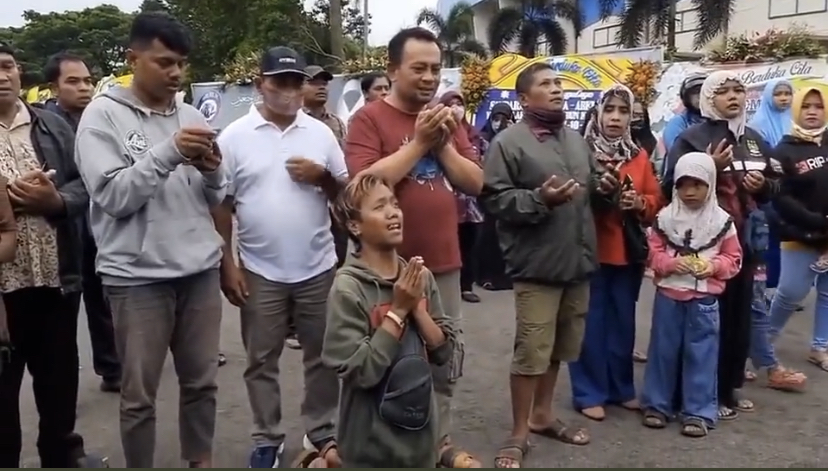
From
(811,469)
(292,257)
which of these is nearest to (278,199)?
(292,257)

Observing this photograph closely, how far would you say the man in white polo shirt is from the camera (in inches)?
145

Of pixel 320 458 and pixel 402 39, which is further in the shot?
pixel 320 458

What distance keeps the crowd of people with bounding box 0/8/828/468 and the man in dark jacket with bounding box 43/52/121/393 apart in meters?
0.02

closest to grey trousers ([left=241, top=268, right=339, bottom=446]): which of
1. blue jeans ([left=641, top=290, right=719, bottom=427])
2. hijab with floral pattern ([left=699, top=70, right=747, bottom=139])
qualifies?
blue jeans ([left=641, top=290, right=719, bottom=427])

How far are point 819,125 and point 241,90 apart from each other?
10605 millimetres

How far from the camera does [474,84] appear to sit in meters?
9.69

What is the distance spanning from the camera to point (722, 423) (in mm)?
4605

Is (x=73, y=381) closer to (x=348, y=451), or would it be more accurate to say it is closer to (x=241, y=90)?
(x=348, y=451)

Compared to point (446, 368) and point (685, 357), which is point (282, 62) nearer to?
point (446, 368)

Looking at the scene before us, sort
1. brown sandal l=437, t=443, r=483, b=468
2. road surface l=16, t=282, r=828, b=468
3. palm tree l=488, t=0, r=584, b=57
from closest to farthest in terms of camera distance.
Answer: brown sandal l=437, t=443, r=483, b=468
road surface l=16, t=282, r=828, b=468
palm tree l=488, t=0, r=584, b=57

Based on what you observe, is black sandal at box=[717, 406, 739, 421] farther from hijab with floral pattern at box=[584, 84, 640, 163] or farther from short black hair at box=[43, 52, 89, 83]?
short black hair at box=[43, 52, 89, 83]

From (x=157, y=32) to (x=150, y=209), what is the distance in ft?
2.16

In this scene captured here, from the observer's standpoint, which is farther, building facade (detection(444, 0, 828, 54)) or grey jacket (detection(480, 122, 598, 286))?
building facade (detection(444, 0, 828, 54))

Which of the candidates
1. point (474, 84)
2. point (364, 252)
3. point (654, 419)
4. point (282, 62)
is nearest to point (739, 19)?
point (474, 84)
